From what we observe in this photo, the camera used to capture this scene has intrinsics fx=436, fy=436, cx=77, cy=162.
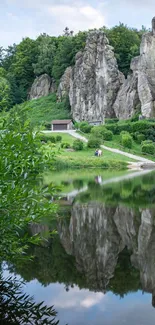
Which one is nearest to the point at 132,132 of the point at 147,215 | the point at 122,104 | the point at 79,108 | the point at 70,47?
the point at 122,104

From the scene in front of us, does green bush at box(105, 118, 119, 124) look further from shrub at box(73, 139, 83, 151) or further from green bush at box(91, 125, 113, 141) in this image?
shrub at box(73, 139, 83, 151)

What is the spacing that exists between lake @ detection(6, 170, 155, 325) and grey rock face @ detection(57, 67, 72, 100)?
79.9m

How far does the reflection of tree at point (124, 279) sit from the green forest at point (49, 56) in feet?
272

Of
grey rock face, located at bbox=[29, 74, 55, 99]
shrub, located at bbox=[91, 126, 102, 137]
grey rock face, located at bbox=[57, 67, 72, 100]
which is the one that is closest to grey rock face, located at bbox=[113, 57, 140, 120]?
shrub, located at bbox=[91, 126, 102, 137]

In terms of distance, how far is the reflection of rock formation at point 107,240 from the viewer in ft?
36.5

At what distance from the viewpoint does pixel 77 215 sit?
2023 cm

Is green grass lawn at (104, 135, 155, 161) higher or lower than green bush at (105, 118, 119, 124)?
lower

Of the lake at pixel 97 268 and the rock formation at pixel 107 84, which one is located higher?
the rock formation at pixel 107 84

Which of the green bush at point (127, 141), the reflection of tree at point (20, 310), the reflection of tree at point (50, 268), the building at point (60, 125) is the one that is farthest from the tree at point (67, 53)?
the reflection of tree at point (20, 310)

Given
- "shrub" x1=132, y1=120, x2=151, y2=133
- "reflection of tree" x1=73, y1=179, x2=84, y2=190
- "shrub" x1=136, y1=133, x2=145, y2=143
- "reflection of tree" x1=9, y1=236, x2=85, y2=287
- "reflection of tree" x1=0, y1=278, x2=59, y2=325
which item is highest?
"shrub" x1=132, y1=120, x2=151, y2=133

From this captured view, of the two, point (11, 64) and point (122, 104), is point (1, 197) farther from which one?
point (11, 64)

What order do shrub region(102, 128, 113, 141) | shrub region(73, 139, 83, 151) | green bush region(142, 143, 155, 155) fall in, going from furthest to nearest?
shrub region(102, 128, 113, 141) < shrub region(73, 139, 83, 151) < green bush region(142, 143, 155, 155)

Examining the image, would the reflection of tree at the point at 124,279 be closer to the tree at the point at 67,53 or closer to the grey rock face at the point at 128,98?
the grey rock face at the point at 128,98

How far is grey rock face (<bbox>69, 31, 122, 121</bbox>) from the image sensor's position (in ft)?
281
